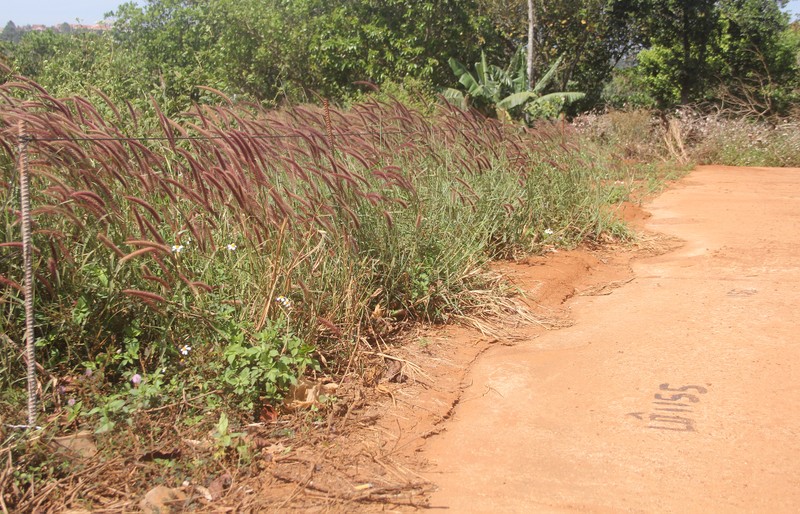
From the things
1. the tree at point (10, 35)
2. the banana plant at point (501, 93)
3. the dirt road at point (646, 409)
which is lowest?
the dirt road at point (646, 409)

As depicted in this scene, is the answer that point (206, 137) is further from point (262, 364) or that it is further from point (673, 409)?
point (673, 409)

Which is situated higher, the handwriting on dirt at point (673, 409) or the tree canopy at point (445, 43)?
the tree canopy at point (445, 43)

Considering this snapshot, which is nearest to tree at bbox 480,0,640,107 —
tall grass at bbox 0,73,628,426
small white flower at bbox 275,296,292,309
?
tall grass at bbox 0,73,628,426

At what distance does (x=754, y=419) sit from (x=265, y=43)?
14307 mm

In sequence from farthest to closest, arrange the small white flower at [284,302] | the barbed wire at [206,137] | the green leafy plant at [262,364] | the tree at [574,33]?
1. the tree at [574,33]
2. the small white flower at [284,302]
3. the green leafy plant at [262,364]
4. the barbed wire at [206,137]

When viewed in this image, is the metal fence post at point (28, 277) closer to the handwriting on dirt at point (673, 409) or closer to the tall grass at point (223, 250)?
the tall grass at point (223, 250)

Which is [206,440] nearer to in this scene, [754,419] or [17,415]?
[17,415]

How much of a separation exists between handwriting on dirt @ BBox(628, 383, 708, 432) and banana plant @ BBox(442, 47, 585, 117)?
41.4 feet

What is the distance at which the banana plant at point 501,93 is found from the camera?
17.3 metres

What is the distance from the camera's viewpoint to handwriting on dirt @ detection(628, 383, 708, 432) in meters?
3.99

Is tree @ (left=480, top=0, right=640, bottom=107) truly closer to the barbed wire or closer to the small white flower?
the barbed wire

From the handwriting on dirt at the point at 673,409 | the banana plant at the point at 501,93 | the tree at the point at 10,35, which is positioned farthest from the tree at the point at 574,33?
the handwriting on dirt at the point at 673,409

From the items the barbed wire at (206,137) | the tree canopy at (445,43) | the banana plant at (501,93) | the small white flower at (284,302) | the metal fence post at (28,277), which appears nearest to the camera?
the metal fence post at (28,277)

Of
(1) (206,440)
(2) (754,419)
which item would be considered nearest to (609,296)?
(2) (754,419)
